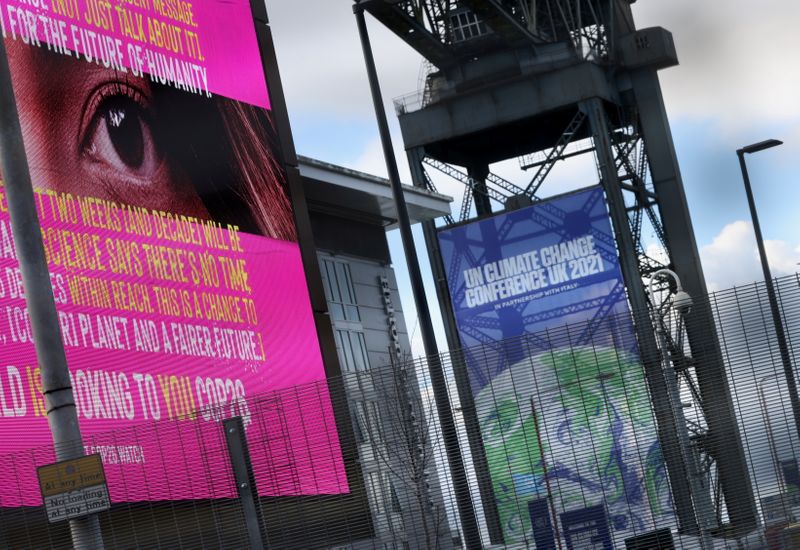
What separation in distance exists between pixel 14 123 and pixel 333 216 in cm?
2407

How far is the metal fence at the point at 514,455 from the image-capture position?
16469mm

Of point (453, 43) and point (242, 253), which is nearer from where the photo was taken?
point (242, 253)

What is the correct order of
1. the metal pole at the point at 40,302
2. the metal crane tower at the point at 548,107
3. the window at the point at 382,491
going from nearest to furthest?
the metal pole at the point at 40,302, the window at the point at 382,491, the metal crane tower at the point at 548,107

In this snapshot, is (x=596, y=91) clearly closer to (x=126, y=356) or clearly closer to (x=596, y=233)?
(x=596, y=233)

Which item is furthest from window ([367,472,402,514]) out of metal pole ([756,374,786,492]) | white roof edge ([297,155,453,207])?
white roof edge ([297,155,453,207])

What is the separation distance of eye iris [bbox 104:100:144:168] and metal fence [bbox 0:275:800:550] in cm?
672

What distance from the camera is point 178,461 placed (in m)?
17.8

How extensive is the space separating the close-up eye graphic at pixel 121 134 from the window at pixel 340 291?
12941mm

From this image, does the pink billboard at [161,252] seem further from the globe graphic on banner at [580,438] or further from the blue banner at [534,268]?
the blue banner at [534,268]

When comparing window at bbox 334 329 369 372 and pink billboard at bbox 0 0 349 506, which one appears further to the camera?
window at bbox 334 329 369 372

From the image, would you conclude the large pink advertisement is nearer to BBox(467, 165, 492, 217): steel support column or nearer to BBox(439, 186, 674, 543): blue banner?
BBox(439, 186, 674, 543): blue banner

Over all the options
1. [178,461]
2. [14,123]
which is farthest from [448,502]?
→ [14,123]

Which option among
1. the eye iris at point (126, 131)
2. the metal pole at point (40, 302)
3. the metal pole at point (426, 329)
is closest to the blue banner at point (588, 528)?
the metal pole at point (426, 329)

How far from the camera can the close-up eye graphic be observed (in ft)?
73.4
